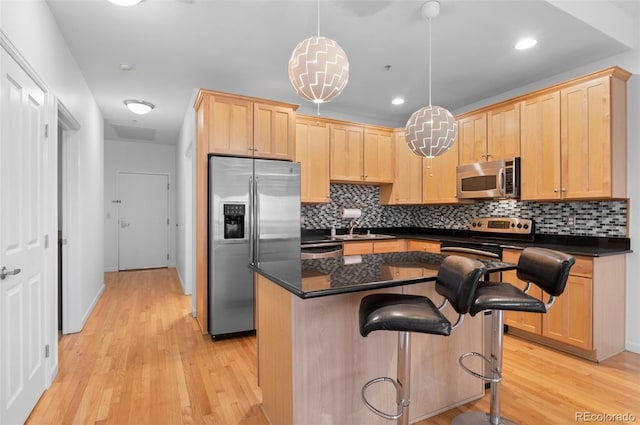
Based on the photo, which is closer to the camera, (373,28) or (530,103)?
(373,28)

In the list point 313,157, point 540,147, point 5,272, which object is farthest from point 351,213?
point 5,272

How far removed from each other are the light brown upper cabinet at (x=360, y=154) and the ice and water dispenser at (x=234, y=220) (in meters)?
1.53

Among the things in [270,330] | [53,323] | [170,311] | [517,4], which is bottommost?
[170,311]

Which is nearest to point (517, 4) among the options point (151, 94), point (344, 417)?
point (344, 417)

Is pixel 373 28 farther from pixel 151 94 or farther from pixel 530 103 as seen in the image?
pixel 151 94

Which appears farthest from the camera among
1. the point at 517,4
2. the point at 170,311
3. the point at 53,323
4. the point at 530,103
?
the point at 170,311

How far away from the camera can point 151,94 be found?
418 cm

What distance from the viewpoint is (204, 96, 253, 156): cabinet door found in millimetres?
3365

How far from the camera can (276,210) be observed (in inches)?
139

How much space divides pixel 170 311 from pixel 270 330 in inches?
112

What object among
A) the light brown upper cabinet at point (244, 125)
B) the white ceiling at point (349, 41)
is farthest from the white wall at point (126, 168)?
the light brown upper cabinet at point (244, 125)

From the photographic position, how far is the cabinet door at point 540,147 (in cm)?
320

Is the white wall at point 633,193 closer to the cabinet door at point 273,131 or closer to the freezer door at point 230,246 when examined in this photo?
the cabinet door at point 273,131
